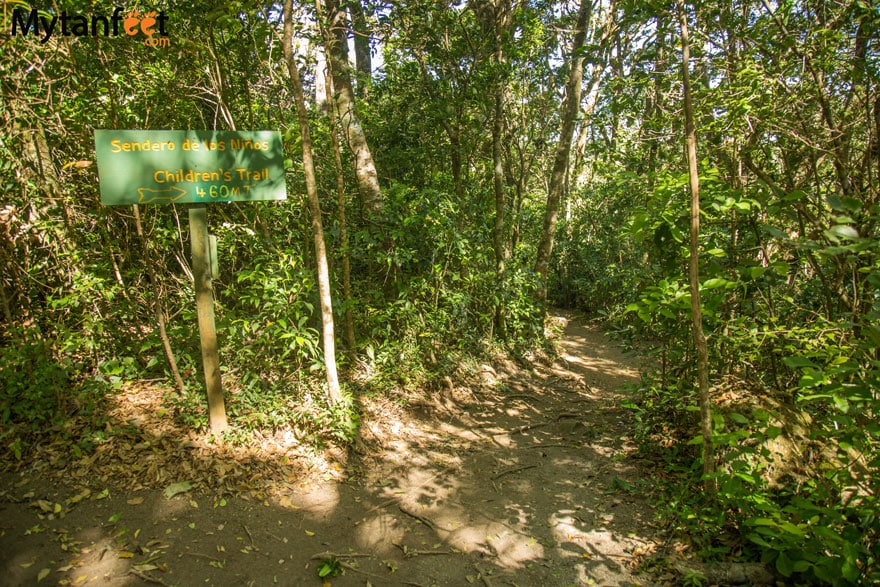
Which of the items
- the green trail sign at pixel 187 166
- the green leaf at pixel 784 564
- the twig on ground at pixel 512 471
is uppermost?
the green trail sign at pixel 187 166

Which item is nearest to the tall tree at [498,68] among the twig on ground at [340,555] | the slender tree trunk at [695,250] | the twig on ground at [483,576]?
the slender tree trunk at [695,250]

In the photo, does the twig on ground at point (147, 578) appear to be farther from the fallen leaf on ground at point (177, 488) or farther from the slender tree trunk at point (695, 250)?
the slender tree trunk at point (695, 250)

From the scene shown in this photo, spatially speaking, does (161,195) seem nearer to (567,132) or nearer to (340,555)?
(340,555)

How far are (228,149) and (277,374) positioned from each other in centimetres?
258

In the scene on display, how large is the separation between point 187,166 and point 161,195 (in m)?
0.33

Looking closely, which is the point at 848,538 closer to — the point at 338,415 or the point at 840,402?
the point at 840,402

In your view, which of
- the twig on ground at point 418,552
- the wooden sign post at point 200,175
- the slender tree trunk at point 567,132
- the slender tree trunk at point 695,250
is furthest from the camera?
the slender tree trunk at point 567,132

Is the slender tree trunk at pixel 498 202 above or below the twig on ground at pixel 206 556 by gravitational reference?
above

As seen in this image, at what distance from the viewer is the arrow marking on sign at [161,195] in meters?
3.97

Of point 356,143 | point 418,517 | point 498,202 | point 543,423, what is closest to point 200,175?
point 356,143

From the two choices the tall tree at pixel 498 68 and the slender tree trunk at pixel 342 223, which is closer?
the slender tree trunk at pixel 342 223

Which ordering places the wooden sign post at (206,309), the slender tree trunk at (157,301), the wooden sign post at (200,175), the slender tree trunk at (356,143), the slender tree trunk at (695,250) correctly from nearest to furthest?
the slender tree trunk at (695,250) → the wooden sign post at (200,175) → the wooden sign post at (206,309) → the slender tree trunk at (157,301) → the slender tree trunk at (356,143)

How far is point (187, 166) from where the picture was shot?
161 inches

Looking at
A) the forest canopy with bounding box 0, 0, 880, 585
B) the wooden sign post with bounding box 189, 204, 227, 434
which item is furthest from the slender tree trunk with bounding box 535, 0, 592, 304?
the wooden sign post with bounding box 189, 204, 227, 434
